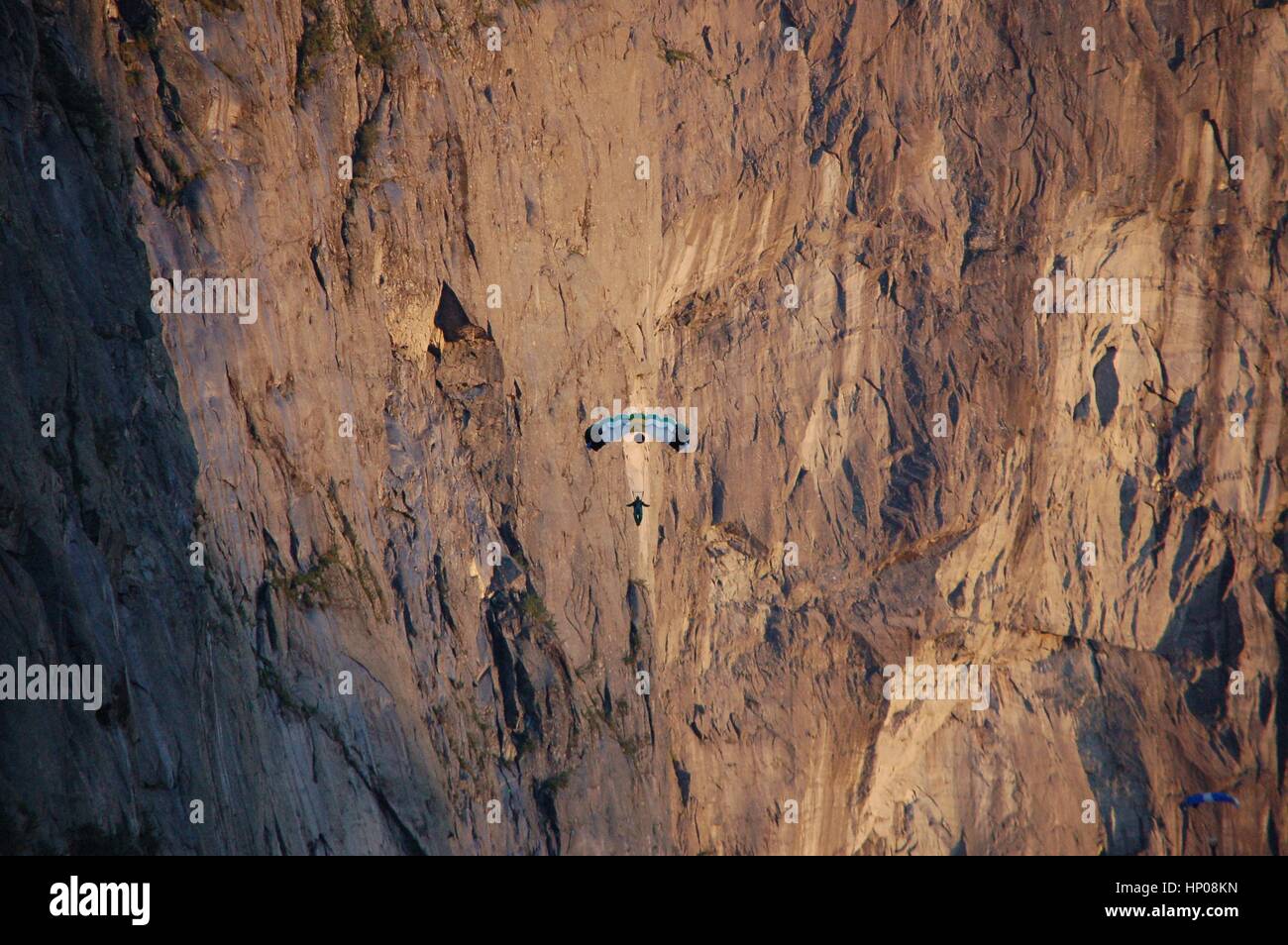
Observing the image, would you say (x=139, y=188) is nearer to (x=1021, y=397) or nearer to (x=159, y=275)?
(x=159, y=275)

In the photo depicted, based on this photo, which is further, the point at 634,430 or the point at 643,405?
the point at 643,405

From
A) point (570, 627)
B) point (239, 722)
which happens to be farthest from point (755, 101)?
point (239, 722)

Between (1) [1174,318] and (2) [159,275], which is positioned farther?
(1) [1174,318]

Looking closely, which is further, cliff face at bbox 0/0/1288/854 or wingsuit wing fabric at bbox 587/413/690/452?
wingsuit wing fabric at bbox 587/413/690/452

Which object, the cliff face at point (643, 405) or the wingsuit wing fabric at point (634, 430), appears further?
the wingsuit wing fabric at point (634, 430)

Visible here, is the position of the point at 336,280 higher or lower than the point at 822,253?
lower

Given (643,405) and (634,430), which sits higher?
(643,405)
